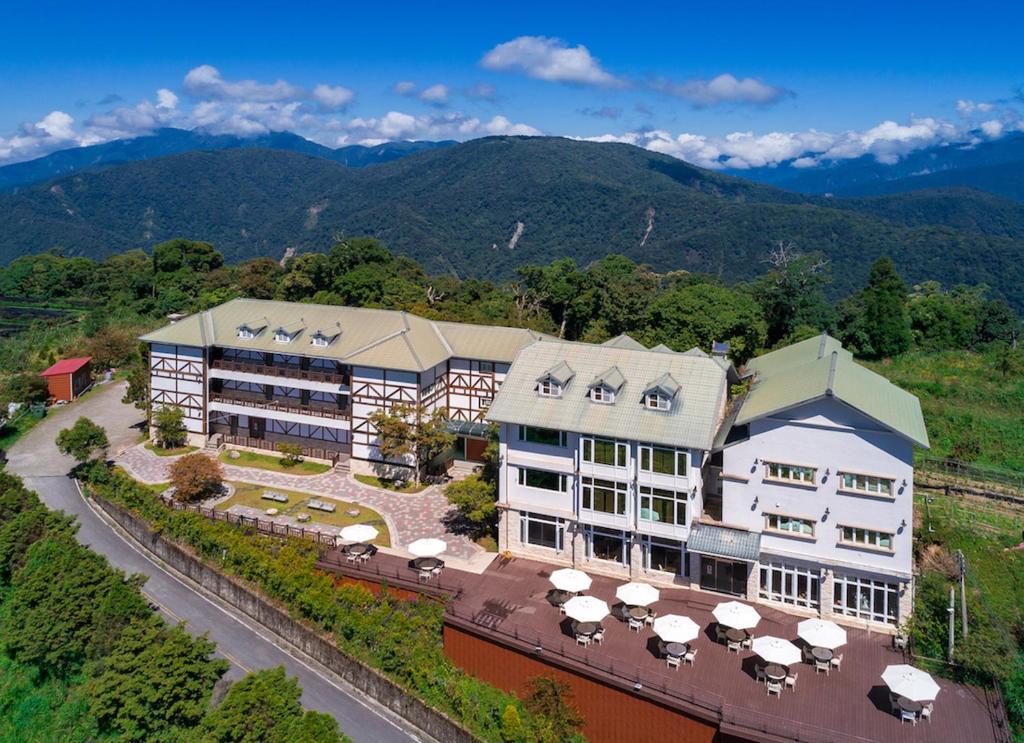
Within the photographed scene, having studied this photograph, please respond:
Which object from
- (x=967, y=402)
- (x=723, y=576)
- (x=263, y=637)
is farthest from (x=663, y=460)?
(x=967, y=402)

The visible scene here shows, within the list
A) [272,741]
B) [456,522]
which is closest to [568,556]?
[456,522]

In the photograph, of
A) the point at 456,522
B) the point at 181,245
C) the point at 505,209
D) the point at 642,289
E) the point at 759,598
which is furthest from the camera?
the point at 505,209

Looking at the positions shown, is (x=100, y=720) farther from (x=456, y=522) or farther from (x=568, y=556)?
(x=568, y=556)

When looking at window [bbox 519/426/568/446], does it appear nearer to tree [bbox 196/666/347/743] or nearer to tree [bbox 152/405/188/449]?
tree [bbox 196/666/347/743]

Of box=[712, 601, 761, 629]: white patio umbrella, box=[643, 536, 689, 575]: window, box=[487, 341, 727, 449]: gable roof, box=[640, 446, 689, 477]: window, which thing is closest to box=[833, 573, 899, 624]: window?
box=[712, 601, 761, 629]: white patio umbrella

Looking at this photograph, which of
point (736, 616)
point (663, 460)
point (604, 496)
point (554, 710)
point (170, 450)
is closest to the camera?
point (554, 710)

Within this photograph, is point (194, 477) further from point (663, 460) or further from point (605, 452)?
point (663, 460)

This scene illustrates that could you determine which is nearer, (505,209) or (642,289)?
(642,289)
